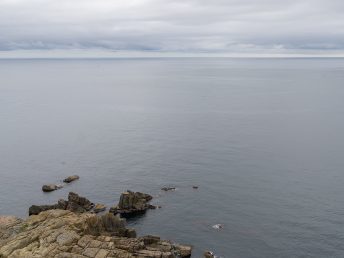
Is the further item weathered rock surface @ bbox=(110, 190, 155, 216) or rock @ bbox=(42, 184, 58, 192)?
rock @ bbox=(42, 184, 58, 192)

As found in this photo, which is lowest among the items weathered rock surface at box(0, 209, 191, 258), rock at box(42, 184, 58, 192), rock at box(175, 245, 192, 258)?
rock at box(42, 184, 58, 192)

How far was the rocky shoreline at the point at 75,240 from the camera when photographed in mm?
67000

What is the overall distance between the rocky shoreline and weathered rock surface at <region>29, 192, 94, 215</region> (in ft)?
57.2

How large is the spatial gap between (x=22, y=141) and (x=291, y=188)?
369ft

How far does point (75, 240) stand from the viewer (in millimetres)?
69750

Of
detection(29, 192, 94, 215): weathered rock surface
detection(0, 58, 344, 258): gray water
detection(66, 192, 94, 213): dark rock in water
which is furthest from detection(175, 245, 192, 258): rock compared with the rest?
detection(66, 192, 94, 213): dark rock in water

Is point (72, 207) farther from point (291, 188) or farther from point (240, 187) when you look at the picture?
point (291, 188)

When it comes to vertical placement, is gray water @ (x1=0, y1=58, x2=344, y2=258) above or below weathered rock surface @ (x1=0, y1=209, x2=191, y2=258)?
below

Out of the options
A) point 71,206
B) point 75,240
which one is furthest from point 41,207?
point 75,240

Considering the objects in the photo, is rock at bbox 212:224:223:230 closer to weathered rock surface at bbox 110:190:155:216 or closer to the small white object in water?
the small white object in water

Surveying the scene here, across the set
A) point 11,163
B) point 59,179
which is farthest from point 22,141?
point 59,179

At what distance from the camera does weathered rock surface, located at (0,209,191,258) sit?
6694 cm

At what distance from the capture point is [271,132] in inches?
7047

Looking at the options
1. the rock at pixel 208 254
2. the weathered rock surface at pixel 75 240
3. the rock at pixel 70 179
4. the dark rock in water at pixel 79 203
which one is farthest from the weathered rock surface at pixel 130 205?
the rock at pixel 70 179
